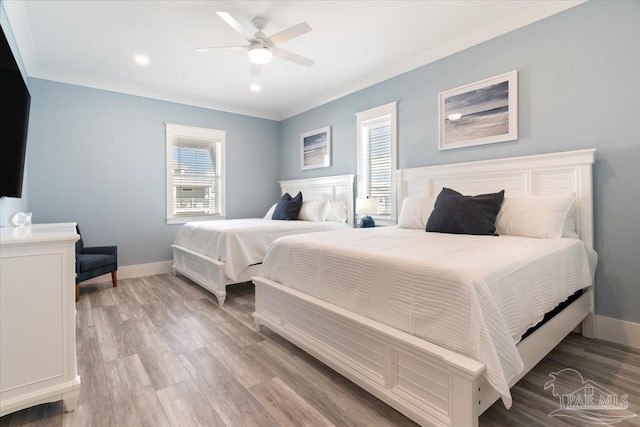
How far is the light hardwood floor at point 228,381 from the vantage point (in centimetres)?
153

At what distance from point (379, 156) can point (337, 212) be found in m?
0.95

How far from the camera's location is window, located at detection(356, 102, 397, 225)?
387cm

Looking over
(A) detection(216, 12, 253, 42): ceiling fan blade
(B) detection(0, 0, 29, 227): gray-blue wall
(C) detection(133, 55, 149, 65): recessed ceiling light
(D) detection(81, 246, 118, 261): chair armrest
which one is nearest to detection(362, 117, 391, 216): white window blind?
(A) detection(216, 12, 253, 42): ceiling fan blade

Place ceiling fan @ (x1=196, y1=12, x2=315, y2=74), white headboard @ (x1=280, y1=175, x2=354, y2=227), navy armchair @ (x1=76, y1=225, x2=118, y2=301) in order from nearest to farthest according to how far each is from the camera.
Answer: ceiling fan @ (x1=196, y1=12, x2=315, y2=74) → navy armchair @ (x1=76, y1=225, x2=118, y2=301) → white headboard @ (x1=280, y1=175, x2=354, y2=227)

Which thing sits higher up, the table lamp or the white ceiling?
the white ceiling

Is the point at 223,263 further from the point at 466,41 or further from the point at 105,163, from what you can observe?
the point at 466,41

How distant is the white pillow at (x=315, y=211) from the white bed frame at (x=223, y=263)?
35 centimetres

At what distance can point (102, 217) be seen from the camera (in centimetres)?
422

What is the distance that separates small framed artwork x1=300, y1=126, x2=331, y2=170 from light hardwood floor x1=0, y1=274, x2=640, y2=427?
9.46ft

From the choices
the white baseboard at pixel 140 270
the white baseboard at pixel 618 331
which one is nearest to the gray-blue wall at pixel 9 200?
the white baseboard at pixel 140 270

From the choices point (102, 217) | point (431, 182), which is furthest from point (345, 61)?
point (102, 217)

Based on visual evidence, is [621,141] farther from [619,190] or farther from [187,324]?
[187,324]

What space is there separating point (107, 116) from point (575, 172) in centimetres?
528

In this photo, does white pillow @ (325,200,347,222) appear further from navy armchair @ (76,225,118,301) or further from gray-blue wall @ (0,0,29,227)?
gray-blue wall @ (0,0,29,227)
